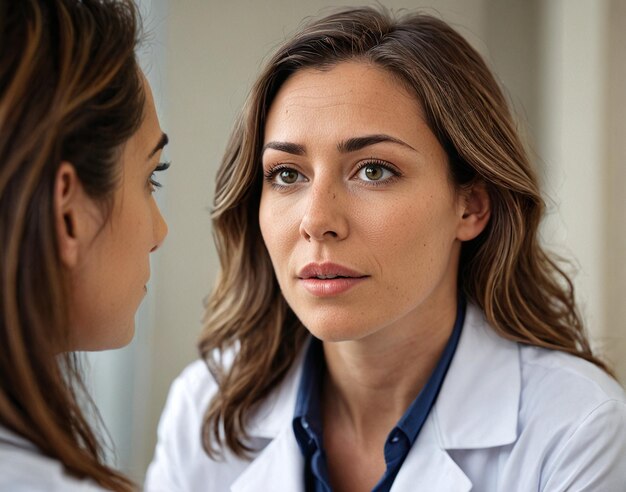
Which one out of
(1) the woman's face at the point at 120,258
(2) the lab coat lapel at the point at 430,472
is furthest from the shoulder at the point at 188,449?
(1) the woman's face at the point at 120,258

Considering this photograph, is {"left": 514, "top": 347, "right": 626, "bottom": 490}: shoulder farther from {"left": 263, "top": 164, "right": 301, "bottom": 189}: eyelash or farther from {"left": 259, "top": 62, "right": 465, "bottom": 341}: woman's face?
{"left": 263, "top": 164, "right": 301, "bottom": 189}: eyelash

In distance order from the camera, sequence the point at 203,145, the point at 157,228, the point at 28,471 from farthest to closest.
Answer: the point at 203,145
the point at 157,228
the point at 28,471

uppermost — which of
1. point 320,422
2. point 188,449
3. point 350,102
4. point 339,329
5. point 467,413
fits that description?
point 350,102

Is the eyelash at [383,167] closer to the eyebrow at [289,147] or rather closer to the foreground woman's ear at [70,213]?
the eyebrow at [289,147]

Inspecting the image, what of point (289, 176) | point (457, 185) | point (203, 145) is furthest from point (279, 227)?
point (203, 145)

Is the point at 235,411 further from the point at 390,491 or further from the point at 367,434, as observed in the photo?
the point at 390,491

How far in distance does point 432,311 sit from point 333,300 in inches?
10.9

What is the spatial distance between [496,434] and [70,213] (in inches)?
34.2

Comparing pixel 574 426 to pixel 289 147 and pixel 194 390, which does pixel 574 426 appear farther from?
pixel 194 390

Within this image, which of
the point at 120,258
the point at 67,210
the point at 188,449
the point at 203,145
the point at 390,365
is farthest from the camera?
the point at 203,145

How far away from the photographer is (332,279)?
1.39 m

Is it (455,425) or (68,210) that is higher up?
(68,210)

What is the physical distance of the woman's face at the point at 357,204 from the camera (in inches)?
54.5

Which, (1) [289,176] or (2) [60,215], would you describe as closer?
(2) [60,215]
